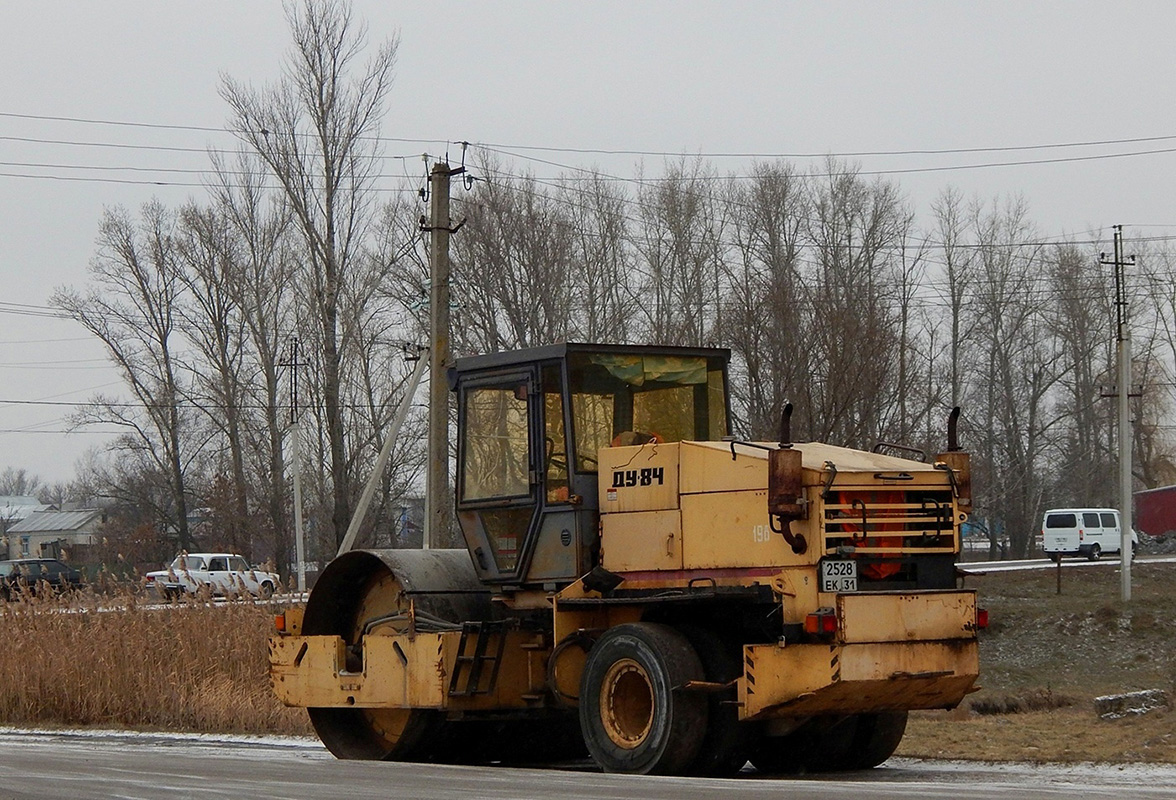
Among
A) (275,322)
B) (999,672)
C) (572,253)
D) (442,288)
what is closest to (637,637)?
(442,288)

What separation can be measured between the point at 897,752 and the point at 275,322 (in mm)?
49741

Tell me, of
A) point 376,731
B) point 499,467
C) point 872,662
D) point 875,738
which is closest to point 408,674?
point 376,731

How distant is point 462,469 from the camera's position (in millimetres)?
13055

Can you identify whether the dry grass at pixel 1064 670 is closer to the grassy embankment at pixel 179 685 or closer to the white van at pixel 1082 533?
the grassy embankment at pixel 179 685

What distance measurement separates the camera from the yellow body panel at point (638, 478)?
37.3 ft

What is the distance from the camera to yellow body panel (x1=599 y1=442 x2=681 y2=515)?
11.4 m

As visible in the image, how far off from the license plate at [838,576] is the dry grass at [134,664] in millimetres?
8892

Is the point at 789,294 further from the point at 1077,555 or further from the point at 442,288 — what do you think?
the point at 1077,555

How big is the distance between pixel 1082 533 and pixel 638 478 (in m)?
42.1

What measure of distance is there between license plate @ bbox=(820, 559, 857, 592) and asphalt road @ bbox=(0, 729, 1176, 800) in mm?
1237

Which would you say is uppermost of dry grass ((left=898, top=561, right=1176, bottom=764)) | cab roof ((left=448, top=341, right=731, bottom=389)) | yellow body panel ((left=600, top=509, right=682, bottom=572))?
cab roof ((left=448, top=341, right=731, bottom=389))

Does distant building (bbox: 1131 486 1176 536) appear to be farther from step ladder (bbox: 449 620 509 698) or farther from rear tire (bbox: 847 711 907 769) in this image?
step ladder (bbox: 449 620 509 698)

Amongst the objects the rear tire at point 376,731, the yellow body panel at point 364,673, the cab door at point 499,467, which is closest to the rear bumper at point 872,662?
the cab door at point 499,467

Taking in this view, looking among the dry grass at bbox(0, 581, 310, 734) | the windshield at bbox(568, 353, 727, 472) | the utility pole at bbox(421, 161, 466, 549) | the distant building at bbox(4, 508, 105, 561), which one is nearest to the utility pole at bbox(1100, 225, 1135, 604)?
the utility pole at bbox(421, 161, 466, 549)
